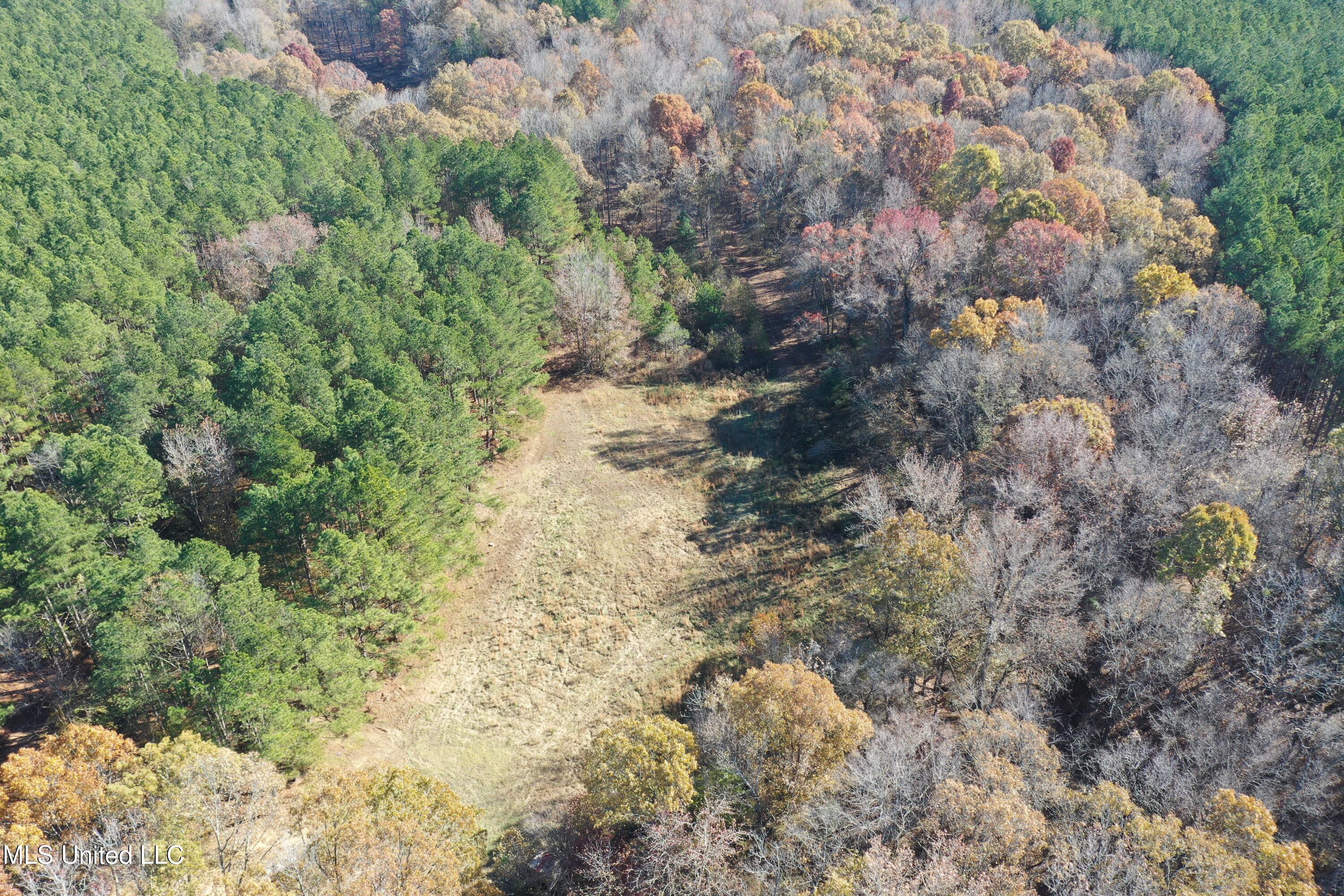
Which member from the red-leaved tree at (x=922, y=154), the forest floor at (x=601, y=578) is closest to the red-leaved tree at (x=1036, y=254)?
the red-leaved tree at (x=922, y=154)

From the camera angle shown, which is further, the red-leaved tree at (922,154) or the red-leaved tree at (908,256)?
the red-leaved tree at (922,154)

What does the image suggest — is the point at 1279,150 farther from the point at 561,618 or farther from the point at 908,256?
the point at 561,618

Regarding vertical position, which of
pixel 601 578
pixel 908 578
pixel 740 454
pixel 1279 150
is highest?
pixel 1279 150

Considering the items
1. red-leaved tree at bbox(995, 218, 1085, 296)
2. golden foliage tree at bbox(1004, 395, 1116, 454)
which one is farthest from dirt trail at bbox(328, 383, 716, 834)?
red-leaved tree at bbox(995, 218, 1085, 296)

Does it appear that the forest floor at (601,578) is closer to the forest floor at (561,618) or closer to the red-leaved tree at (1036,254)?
the forest floor at (561,618)

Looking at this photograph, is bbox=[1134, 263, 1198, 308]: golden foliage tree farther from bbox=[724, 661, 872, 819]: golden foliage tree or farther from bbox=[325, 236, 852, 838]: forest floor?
bbox=[724, 661, 872, 819]: golden foliage tree

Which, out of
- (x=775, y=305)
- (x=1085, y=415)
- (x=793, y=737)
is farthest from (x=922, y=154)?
(x=793, y=737)
